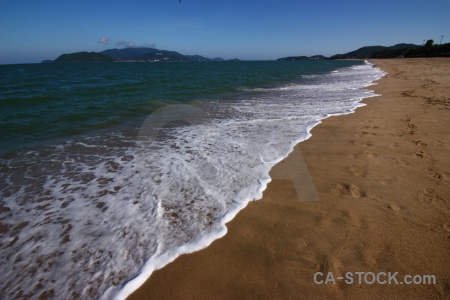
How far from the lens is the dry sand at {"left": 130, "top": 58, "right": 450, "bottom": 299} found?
2.36 meters

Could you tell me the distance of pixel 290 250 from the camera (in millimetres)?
2779

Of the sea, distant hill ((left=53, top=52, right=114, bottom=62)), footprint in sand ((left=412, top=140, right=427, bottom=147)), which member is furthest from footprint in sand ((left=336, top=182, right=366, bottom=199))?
distant hill ((left=53, top=52, right=114, bottom=62))

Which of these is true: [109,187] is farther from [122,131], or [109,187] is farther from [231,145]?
[122,131]

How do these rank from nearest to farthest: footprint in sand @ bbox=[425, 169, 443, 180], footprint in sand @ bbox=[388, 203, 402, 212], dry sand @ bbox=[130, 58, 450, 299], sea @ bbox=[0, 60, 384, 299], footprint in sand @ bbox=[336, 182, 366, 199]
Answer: dry sand @ bbox=[130, 58, 450, 299], sea @ bbox=[0, 60, 384, 299], footprint in sand @ bbox=[388, 203, 402, 212], footprint in sand @ bbox=[336, 182, 366, 199], footprint in sand @ bbox=[425, 169, 443, 180]

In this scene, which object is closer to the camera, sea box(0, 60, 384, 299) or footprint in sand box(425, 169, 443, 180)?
sea box(0, 60, 384, 299)

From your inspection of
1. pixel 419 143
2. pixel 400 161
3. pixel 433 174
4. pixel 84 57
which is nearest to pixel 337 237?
pixel 433 174

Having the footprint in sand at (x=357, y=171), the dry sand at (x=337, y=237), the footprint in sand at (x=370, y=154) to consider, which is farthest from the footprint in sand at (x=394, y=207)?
the footprint in sand at (x=370, y=154)

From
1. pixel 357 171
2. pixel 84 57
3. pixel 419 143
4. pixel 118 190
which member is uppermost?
pixel 84 57

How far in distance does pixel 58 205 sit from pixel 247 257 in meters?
3.01

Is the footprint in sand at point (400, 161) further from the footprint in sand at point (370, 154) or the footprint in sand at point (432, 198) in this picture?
the footprint in sand at point (432, 198)

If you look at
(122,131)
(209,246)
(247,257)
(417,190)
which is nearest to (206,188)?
(209,246)

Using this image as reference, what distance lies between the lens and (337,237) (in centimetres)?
292

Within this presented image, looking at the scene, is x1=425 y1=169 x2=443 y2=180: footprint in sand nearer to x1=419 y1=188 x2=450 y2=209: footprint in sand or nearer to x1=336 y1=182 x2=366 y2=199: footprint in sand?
x1=419 y1=188 x2=450 y2=209: footprint in sand

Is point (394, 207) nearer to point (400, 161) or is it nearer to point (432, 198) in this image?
point (432, 198)
